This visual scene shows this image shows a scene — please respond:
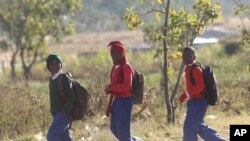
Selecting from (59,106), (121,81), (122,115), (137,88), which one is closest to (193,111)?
(137,88)

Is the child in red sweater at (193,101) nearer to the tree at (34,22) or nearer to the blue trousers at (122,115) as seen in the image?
the blue trousers at (122,115)

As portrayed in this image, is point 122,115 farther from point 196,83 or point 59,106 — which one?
point 196,83

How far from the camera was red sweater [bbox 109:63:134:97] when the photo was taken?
7312 millimetres

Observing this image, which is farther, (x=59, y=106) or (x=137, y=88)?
(x=137, y=88)

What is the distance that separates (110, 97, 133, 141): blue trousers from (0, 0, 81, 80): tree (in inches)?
785

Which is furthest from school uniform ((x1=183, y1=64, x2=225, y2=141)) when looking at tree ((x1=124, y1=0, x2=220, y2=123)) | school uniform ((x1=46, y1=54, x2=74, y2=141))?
tree ((x1=124, y1=0, x2=220, y2=123))

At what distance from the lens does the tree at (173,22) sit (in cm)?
1067

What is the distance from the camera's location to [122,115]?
743 cm

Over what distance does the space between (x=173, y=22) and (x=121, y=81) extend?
3.62 meters

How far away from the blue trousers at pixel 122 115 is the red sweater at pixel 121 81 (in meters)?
0.09

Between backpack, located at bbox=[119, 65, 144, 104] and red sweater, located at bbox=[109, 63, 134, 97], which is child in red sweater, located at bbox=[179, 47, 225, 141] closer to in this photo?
backpack, located at bbox=[119, 65, 144, 104]

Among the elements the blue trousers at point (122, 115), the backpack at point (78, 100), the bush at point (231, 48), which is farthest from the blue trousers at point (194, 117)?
the bush at point (231, 48)

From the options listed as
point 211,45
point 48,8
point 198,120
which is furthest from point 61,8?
point 198,120

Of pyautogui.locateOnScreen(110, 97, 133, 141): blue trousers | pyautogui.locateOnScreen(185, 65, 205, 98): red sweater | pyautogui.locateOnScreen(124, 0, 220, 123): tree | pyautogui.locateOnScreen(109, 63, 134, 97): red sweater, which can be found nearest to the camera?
pyautogui.locateOnScreen(109, 63, 134, 97): red sweater
